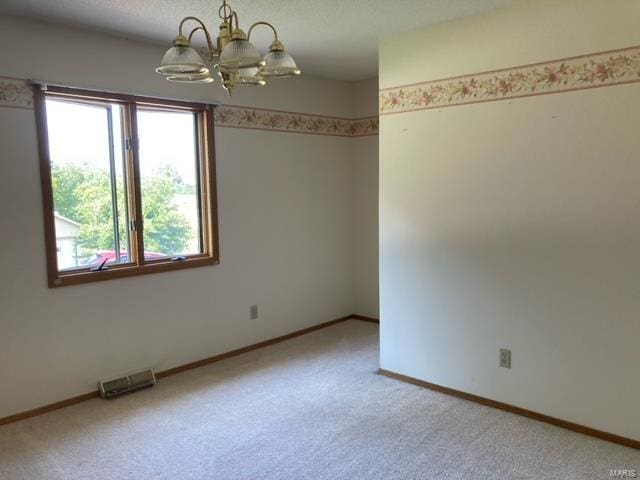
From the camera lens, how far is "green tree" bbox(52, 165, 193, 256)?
126 inches

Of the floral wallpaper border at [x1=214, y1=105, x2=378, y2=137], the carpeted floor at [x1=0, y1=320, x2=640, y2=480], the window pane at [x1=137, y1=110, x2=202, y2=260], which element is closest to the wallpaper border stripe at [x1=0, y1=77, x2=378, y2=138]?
the floral wallpaper border at [x1=214, y1=105, x2=378, y2=137]

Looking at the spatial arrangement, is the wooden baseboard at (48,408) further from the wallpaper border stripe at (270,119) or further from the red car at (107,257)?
the wallpaper border stripe at (270,119)

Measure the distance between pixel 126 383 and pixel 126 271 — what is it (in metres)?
0.76

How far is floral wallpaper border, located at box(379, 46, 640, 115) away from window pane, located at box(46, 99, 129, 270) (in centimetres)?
190

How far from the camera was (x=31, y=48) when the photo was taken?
116 inches

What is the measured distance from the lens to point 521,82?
9.23 feet

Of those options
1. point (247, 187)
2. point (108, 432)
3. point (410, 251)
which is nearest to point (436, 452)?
point (410, 251)

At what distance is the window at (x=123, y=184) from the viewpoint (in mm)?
3145

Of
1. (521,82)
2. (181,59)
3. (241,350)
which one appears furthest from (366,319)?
(181,59)

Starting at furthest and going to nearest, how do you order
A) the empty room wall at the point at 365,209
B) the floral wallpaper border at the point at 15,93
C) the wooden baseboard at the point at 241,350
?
the empty room wall at the point at 365,209 → the wooden baseboard at the point at 241,350 → the floral wallpaper border at the point at 15,93

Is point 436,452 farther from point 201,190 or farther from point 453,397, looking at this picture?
point 201,190

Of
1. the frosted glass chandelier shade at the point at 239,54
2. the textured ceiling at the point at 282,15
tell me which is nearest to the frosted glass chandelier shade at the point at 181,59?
the frosted glass chandelier shade at the point at 239,54

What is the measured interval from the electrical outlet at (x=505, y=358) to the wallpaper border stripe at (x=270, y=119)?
2.55m

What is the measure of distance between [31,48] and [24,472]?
2337 mm
